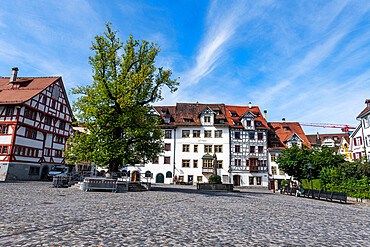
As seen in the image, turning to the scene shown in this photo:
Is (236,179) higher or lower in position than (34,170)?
lower

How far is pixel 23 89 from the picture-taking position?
38.6 m

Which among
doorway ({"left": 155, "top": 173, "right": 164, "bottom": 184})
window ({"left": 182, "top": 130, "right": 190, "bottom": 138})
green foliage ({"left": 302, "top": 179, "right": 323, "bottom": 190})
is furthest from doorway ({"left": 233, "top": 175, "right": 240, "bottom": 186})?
green foliage ({"left": 302, "top": 179, "right": 323, "bottom": 190})

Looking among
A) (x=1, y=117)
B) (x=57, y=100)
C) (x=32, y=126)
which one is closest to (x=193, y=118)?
(x=57, y=100)

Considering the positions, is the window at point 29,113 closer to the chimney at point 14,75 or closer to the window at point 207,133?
the chimney at point 14,75

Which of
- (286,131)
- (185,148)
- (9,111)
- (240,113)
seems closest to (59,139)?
(9,111)

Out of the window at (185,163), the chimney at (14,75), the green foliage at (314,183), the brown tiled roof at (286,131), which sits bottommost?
the green foliage at (314,183)

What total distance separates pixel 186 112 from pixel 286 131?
21.4m

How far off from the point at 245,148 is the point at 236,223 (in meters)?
41.7

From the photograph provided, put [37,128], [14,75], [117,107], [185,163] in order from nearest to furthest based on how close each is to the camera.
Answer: [117,107], [37,128], [14,75], [185,163]

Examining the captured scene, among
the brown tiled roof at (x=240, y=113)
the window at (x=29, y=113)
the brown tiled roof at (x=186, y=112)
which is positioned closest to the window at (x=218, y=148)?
the brown tiled roof at (x=186, y=112)

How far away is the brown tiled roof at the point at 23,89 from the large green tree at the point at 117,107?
18.6m

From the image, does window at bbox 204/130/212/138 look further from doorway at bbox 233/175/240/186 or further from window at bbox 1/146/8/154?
window at bbox 1/146/8/154

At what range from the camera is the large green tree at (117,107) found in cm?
2105

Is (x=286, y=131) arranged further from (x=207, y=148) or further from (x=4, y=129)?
(x=4, y=129)
